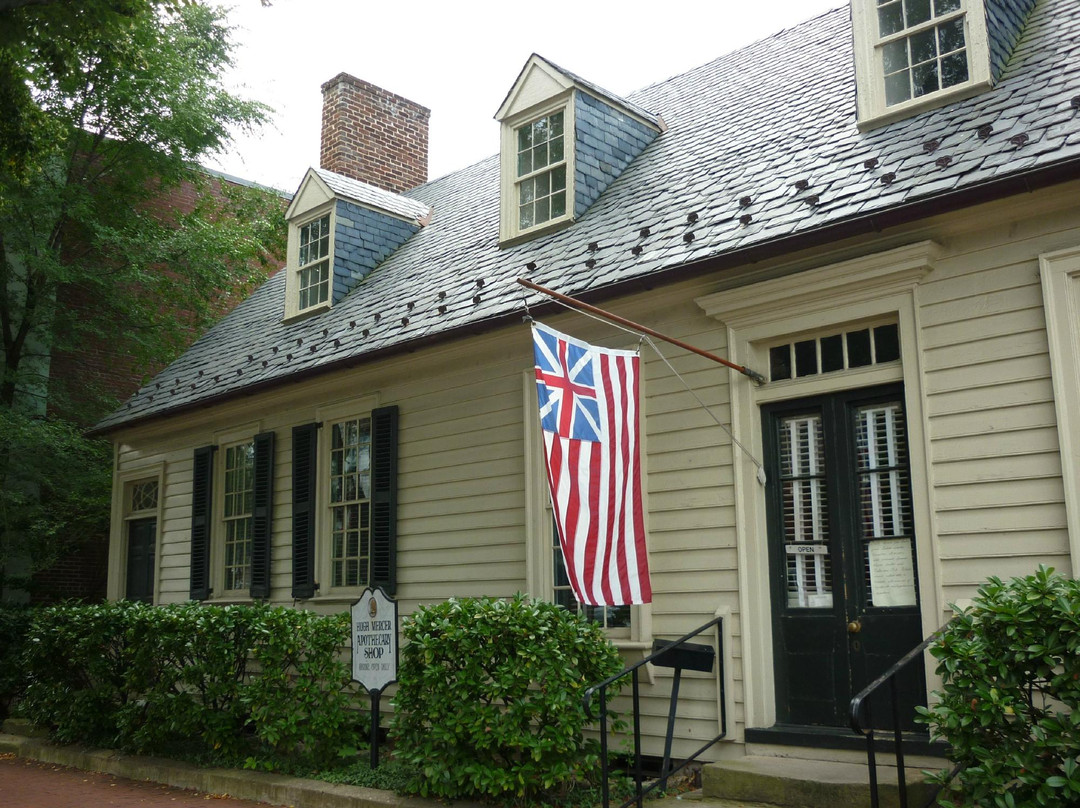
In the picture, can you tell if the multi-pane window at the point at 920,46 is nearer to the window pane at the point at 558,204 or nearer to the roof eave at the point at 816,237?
the roof eave at the point at 816,237

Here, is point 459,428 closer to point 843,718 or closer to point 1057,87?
point 843,718

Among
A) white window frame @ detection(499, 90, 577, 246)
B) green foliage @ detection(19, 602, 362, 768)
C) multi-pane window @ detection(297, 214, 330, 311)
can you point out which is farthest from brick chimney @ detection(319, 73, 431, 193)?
green foliage @ detection(19, 602, 362, 768)

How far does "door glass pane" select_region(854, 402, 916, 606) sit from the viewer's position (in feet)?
21.9

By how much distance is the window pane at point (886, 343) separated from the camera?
6.92 metres

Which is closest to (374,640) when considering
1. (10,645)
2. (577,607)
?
(577,607)

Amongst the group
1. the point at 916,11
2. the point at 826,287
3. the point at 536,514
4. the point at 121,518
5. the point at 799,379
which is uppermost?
the point at 916,11

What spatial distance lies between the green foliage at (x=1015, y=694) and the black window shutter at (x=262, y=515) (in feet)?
28.3

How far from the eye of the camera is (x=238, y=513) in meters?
13.1

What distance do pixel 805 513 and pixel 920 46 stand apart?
3842mm

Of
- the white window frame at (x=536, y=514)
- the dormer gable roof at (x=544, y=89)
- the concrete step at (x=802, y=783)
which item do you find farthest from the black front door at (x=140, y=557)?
the concrete step at (x=802, y=783)

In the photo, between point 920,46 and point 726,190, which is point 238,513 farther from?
point 920,46

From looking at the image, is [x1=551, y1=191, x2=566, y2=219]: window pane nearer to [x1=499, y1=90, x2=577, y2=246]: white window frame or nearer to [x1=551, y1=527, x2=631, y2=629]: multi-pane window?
[x1=499, y1=90, x2=577, y2=246]: white window frame

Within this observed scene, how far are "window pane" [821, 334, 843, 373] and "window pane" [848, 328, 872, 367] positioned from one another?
0.07 metres

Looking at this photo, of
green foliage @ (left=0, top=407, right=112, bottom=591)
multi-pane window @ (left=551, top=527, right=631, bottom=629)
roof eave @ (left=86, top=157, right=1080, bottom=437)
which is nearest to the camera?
roof eave @ (left=86, top=157, right=1080, bottom=437)
